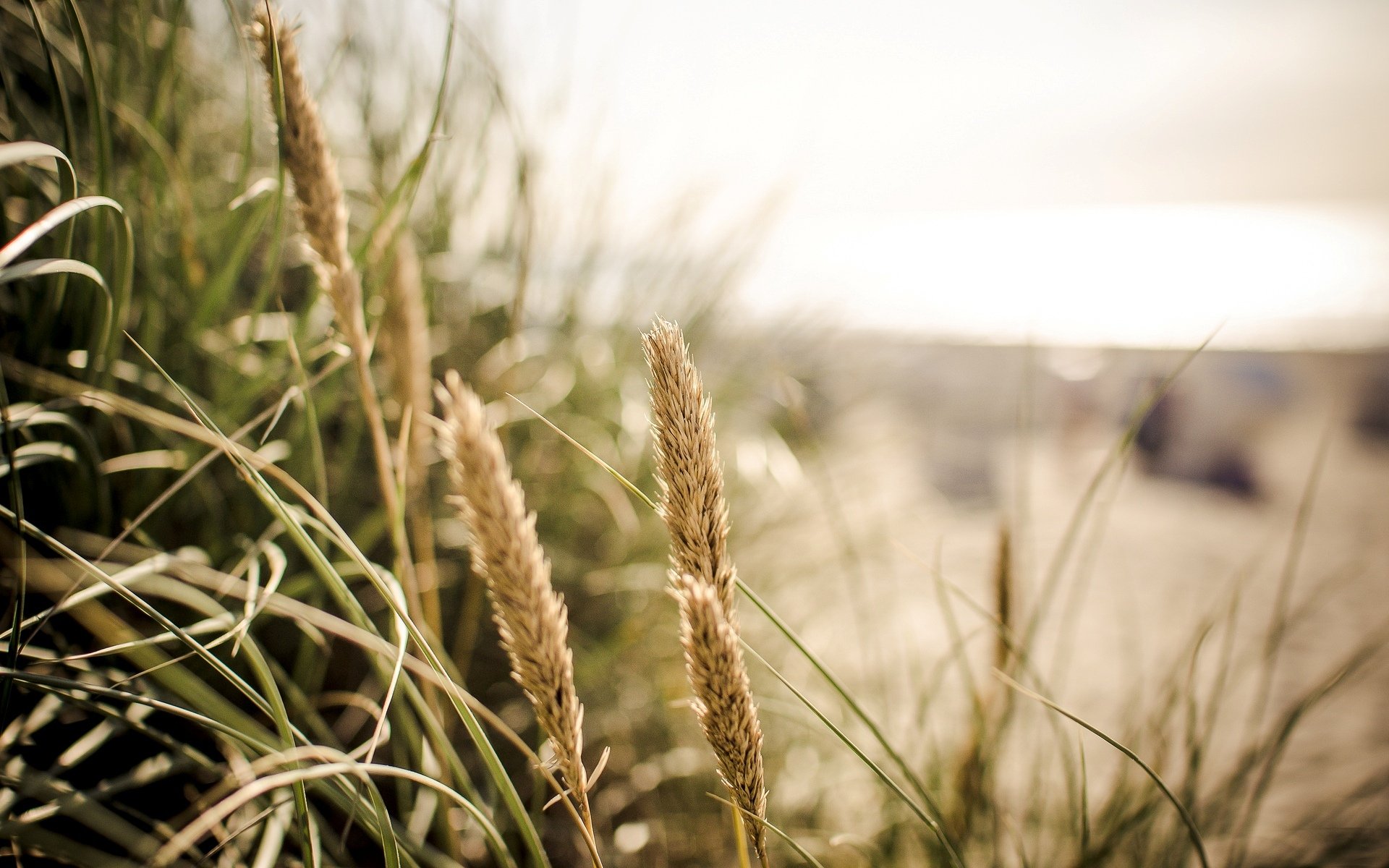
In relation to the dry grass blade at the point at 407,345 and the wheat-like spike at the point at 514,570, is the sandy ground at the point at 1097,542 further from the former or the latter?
the dry grass blade at the point at 407,345

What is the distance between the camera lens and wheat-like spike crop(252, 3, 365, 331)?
0.92 feet

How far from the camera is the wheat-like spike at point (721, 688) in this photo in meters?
0.21

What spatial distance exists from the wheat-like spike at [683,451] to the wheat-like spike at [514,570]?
5cm

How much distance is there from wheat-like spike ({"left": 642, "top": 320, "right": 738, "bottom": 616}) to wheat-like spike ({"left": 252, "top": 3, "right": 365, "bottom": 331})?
18 cm

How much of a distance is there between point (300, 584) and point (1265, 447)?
287cm

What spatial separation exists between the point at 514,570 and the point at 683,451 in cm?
7

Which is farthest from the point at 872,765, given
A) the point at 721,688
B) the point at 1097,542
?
the point at 1097,542

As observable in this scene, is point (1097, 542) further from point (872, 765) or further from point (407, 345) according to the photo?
point (407, 345)

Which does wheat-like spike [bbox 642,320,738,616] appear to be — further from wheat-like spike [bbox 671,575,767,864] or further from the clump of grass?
the clump of grass

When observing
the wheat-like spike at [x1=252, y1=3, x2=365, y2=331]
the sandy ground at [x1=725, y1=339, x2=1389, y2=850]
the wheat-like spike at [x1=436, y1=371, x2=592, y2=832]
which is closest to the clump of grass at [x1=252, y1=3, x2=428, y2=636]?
the wheat-like spike at [x1=252, y1=3, x2=365, y2=331]

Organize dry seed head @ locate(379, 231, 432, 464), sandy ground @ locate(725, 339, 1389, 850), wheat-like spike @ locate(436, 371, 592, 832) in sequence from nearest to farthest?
wheat-like spike @ locate(436, 371, 592, 832)
dry seed head @ locate(379, 231, 432, 464)
sandy ground @ locate(725, 339, 1389, 850)

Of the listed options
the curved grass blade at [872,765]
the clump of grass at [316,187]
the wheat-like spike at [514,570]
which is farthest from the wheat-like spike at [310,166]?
the curved grass blade at [872,765]

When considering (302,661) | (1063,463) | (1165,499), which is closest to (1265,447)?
(1165,499)

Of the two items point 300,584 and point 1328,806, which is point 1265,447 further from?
point 300,584
